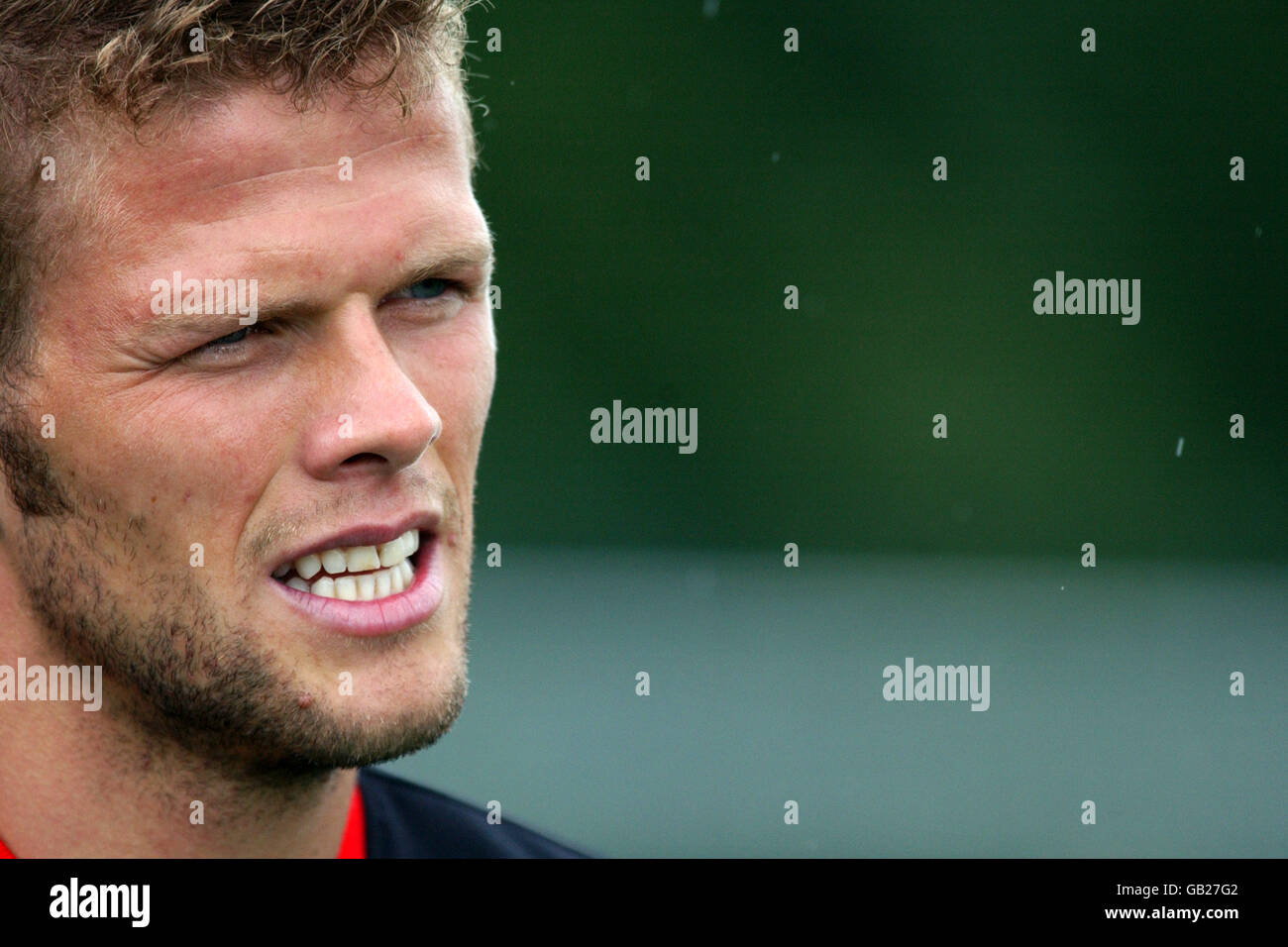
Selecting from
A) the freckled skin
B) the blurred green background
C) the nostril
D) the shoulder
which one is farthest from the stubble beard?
the blurred green background

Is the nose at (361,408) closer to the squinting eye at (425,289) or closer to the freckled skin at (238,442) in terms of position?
the freckled skin at (238,442)

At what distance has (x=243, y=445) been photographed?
2.31m

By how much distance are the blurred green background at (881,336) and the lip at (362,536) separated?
662 centimetres

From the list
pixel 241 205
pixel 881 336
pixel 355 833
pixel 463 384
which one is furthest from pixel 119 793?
pixel 881 336

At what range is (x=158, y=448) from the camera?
7.56ft

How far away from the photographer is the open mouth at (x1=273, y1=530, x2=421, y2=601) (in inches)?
93.0

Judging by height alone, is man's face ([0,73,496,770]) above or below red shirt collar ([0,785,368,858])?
above

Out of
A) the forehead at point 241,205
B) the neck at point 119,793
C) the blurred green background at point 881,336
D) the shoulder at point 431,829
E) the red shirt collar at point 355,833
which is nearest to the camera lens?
the forehead at point 241,205

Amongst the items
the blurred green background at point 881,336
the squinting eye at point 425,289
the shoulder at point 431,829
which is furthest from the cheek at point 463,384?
the blurred green background at point 881,336

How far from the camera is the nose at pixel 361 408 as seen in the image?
2.28m

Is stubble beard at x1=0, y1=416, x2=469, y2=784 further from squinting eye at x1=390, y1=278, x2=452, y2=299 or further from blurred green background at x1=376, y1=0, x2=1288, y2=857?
blurred green background at x1=376, y1=0, x2=1288, y2=857

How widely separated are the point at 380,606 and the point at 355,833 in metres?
0.61

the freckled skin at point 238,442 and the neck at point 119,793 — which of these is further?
the neck at point 119,793

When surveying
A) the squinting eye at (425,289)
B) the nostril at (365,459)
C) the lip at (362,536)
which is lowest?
the lip at (362,536)
